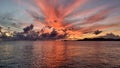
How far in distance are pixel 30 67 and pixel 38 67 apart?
2904 millimetres

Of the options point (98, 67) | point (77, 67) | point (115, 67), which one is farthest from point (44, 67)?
point (115, 67)

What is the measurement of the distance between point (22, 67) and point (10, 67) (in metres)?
4.18

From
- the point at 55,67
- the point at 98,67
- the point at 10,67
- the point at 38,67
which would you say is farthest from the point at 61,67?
the point at 10,67

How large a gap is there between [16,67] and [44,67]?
9.97 m

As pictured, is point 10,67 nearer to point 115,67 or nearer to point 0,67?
point 0,67

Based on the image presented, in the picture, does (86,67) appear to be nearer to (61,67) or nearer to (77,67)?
(77,67)

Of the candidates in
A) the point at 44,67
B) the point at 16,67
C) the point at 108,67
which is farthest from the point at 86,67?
the point at 16,67

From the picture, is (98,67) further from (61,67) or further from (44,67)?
(44,67)

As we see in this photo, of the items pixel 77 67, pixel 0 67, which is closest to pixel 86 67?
pixel 77 67

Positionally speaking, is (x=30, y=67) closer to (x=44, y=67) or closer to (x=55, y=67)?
(x=44, y=67)

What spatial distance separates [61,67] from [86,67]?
8.99 meters

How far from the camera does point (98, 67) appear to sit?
6594cm

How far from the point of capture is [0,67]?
63.9 m

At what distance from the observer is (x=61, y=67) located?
66062 mm
